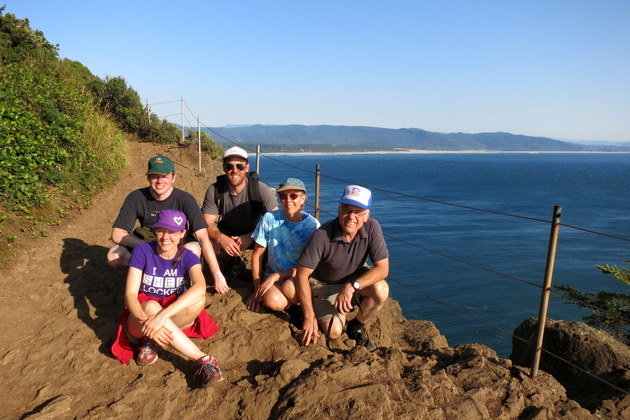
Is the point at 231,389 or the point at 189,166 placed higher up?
the point at 189,166

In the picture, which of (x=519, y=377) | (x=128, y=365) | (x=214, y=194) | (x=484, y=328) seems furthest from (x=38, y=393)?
(x=484, y=328)

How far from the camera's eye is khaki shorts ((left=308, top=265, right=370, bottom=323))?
404 centimetres

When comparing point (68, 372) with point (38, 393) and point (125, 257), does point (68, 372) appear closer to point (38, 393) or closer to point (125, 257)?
point (38, 393)

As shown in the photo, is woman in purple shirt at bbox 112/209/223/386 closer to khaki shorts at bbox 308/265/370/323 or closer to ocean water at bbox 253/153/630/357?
khaki shorts at bbox 308/265/370/323

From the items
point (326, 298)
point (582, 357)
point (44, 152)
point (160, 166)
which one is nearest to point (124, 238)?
point (160, 166)

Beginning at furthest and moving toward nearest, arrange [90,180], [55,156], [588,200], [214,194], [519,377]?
[588,200]
[90,180]
[55,156]
[214,194]
[519,377]

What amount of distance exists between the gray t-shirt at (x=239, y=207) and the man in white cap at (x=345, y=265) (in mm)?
1207

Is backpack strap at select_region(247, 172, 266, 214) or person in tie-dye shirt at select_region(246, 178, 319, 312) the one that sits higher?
backpack strap at select_region(247, 172, 266, 214)

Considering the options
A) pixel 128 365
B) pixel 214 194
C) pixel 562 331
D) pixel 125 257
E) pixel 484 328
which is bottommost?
pixel 484 328

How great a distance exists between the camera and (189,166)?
46.7 feet

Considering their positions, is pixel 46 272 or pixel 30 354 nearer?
pixel 30 354

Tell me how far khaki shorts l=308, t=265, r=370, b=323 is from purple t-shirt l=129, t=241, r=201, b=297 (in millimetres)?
1154

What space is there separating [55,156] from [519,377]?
25.8 ft

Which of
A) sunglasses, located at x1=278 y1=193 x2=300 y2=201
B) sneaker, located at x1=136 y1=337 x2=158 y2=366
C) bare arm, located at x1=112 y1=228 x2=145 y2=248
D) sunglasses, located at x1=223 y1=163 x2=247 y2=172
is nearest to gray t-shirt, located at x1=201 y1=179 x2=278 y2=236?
sunglasses, located at x1=223 y1=163 x2=247 y2=172
